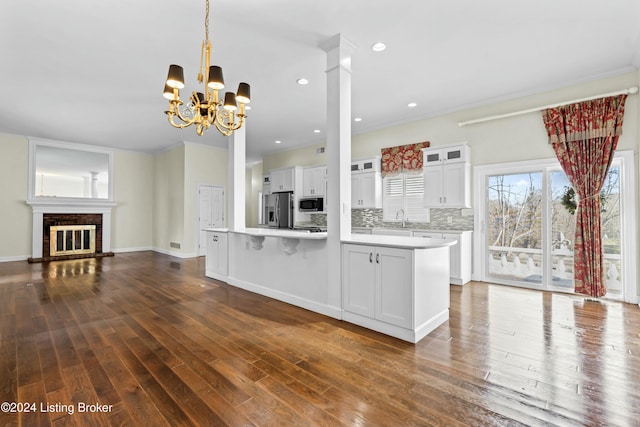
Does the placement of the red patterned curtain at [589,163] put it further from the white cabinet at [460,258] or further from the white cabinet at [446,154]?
the white cabinet at [460,258]

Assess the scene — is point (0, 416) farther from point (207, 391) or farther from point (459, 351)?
point (459, 351)

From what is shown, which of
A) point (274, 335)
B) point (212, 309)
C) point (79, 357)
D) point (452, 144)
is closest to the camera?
point (79, 357)

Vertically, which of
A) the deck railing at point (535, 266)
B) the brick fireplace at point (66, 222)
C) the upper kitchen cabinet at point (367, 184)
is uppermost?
the upper kitchen cabinet at point (367, 184)

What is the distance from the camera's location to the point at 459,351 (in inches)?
100

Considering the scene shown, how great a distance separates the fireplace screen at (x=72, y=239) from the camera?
7525 mm

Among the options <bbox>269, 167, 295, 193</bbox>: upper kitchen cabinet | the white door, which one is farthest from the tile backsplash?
the white door

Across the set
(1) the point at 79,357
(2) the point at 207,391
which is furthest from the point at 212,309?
(2) the point at 207,391

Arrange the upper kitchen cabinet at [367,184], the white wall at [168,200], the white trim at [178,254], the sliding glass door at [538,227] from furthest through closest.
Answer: the white wall at [168,200] → the white trim at [178,254] → the upper kitchen cabinet at [367,184] → the sliding glass door at [538,227]

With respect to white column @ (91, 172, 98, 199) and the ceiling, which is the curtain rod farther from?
white column @ (91, 172, 98, 199)

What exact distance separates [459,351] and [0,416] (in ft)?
10.3

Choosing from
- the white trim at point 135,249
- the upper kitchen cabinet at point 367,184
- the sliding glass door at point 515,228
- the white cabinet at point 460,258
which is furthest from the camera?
the white trim at point 135,249

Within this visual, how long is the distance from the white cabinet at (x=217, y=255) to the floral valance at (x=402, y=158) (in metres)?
3.49

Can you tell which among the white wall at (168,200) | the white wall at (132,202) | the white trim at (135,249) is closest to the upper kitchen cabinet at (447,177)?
the white wall at (168,200)

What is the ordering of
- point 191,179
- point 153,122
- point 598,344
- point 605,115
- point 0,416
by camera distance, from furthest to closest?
point 191,179
point 153,122
point 605,115
point 598,344
point 0,416
